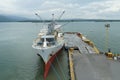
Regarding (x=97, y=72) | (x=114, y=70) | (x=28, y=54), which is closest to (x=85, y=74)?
(x=97, y=72)

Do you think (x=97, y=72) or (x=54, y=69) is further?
(x=54, y=69)

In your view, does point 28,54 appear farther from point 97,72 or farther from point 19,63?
point 97,72

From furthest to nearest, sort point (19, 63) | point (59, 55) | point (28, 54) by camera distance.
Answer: point (28, 54)
point (59, 55)
point (19, 63)

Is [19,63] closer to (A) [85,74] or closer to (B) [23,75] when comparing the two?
(B) [23,75]

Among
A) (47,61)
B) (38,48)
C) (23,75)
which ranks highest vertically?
A: (38,48)

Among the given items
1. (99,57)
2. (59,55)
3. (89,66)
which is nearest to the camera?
(89,66)

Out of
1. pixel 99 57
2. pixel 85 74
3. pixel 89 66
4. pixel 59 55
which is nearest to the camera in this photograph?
pixel 85 74

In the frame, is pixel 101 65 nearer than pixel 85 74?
No

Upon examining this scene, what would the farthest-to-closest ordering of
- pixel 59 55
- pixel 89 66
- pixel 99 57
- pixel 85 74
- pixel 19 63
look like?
pixel 59 55, pixel 19 63, pixel 99 57, pixel 89 66, pixel 85 74

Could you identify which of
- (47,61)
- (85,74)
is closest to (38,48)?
(47,61)

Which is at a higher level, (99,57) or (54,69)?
(99,57)
